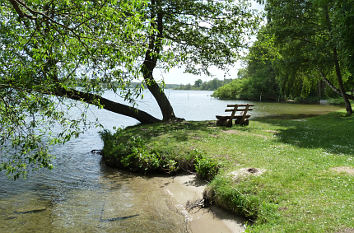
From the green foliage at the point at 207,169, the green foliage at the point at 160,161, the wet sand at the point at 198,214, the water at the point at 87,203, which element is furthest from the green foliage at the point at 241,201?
the green foliage at the point at 160,161

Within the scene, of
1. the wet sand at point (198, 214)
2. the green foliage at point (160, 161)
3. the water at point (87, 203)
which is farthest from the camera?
the green foliage at point (160, 161)

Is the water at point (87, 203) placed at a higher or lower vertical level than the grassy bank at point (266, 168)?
lower

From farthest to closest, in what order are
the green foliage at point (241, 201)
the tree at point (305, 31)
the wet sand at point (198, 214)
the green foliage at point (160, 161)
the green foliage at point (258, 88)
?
the green foliage at point (258, 88) < the tree at point (305, 31) < the green foliage at point (160, 161) < the wet sand at point (198, 214) < the green foliage at point (241, 201)

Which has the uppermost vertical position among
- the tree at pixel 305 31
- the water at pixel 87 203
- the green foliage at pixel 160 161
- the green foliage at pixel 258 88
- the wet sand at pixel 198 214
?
the tree at pixel 305 31

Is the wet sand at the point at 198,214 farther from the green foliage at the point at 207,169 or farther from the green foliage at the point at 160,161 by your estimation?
the green foliage at the point at 160,161

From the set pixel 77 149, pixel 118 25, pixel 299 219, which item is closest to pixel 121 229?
pixel 299 219

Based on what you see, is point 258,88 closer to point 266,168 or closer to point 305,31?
point 305,31

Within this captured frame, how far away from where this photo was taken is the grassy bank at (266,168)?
6.31 m

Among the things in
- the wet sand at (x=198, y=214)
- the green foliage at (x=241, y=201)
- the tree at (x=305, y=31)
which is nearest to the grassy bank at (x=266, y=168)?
the green foliage at (x=241, y=201)

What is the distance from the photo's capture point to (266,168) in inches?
364

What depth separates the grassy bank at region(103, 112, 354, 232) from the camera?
631 cm

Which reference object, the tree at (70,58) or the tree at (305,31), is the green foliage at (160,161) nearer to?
the tree at (70,58)

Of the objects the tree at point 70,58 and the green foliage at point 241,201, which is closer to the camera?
the tree at point 70,58

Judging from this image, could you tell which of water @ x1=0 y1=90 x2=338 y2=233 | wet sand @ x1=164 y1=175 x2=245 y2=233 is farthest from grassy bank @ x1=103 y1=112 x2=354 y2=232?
water @ x1=0 y1=90 x2=338 y2=233
